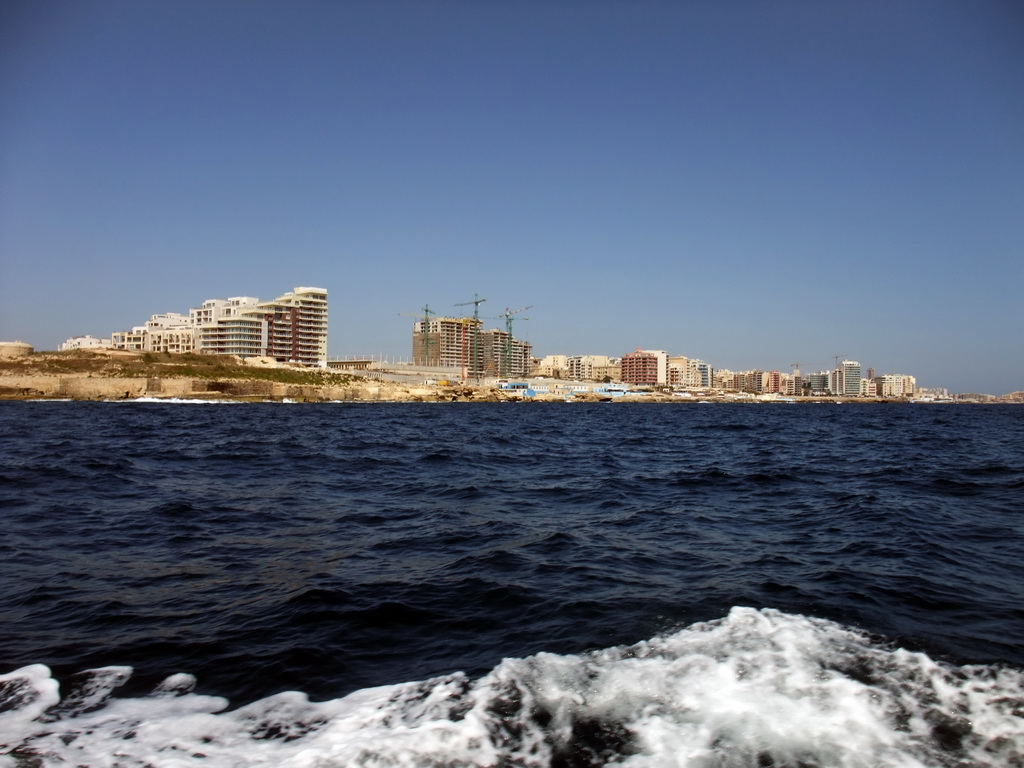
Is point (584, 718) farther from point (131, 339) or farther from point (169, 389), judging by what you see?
point (131, 339)

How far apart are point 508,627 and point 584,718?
182cm

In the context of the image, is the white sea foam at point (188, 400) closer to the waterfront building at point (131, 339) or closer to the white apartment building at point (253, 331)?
the white apartment building at point (253, 331)

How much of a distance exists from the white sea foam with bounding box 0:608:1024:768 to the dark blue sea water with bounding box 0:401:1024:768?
0.02 meters

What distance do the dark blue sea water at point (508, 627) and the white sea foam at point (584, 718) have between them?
21 millimetres

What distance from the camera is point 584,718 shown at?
13.7 ft

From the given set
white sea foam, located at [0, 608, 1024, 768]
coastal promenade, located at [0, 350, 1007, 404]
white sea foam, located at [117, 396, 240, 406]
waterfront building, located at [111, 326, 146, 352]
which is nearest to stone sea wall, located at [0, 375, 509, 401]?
coastal promenade, located at [0, 350, 1007, 404]

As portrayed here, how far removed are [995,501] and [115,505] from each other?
17.8 meters

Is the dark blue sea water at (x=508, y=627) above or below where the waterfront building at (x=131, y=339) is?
below

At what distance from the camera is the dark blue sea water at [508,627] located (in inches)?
156

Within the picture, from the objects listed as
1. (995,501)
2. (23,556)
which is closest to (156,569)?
(23,556)

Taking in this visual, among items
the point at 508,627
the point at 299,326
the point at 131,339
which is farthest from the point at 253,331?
the point at 508,627

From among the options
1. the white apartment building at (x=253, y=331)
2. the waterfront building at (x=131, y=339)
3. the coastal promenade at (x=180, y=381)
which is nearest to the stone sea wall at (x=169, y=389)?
the coastal promenade at (x=180, y=381)

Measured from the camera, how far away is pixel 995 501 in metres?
12.7

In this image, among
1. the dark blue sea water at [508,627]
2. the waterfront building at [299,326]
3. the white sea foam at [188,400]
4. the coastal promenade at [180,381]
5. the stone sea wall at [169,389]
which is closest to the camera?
the dark blue sea water at [508,627]
